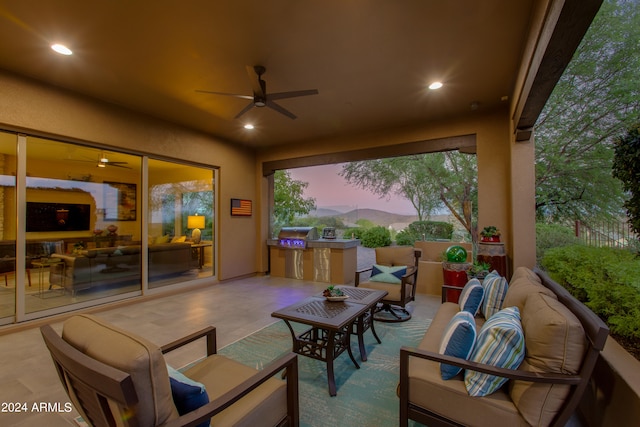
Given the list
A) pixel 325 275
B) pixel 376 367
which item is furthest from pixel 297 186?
pixel 376 367

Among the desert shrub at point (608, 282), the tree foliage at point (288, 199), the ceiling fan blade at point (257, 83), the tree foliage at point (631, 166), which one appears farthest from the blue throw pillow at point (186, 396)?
the tree foliage at point (288, 199)

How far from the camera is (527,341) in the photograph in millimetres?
1455

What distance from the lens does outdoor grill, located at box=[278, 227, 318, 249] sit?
6225 millimetres

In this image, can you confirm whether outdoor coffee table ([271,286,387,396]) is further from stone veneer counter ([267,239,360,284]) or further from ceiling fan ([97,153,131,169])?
ceiling fan ([97,153,131,169])

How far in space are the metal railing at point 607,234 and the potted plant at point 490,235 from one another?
1.19 meters

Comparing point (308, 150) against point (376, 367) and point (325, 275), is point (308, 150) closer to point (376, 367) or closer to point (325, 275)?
point (325, 275)

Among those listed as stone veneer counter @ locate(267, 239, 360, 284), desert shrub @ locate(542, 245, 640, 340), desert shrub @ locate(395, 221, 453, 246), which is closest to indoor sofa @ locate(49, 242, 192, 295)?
stone veneer counter @ locate(267, 239, 360, 284)

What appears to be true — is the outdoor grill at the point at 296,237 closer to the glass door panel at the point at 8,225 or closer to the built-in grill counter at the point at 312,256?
the built-in grill counter at the point at 312,256

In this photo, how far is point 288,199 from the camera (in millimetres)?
8961

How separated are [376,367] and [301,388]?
714mm

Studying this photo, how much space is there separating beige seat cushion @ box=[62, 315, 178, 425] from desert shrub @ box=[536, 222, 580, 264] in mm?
5798

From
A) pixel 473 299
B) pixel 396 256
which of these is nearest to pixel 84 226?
pixel 396 256

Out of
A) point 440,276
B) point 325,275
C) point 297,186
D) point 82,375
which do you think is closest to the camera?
point 82,375

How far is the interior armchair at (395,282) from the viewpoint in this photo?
352cm
